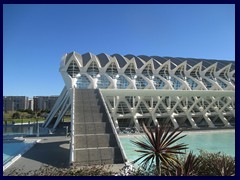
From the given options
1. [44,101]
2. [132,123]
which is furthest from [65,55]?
[44,101]

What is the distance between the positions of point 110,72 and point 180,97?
11642 millimetres

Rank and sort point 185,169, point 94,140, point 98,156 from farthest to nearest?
point 94,140
point 98,156
point 185,169

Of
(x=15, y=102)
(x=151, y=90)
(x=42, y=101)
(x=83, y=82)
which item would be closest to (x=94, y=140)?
(x=151, y=90)

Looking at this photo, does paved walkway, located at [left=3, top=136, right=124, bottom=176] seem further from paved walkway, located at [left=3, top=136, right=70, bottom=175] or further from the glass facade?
the glass facade

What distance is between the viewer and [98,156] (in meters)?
13.1

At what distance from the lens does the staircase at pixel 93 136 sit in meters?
12.9

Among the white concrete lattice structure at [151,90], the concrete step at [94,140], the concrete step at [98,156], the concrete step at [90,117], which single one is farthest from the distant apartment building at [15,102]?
the concrete step at [98,156]

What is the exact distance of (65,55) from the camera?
36.5 meters

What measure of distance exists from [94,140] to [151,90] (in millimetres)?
16705

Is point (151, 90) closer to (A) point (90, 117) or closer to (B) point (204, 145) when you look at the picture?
(B) point (204, 145)

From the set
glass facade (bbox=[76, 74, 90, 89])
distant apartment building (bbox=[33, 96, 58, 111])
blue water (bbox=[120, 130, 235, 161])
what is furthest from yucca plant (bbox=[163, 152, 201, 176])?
distant apartment building (bbox=[33, 96, 58, 111])

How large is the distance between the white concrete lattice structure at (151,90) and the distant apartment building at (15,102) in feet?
196

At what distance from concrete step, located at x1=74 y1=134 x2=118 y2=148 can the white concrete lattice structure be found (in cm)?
1333
